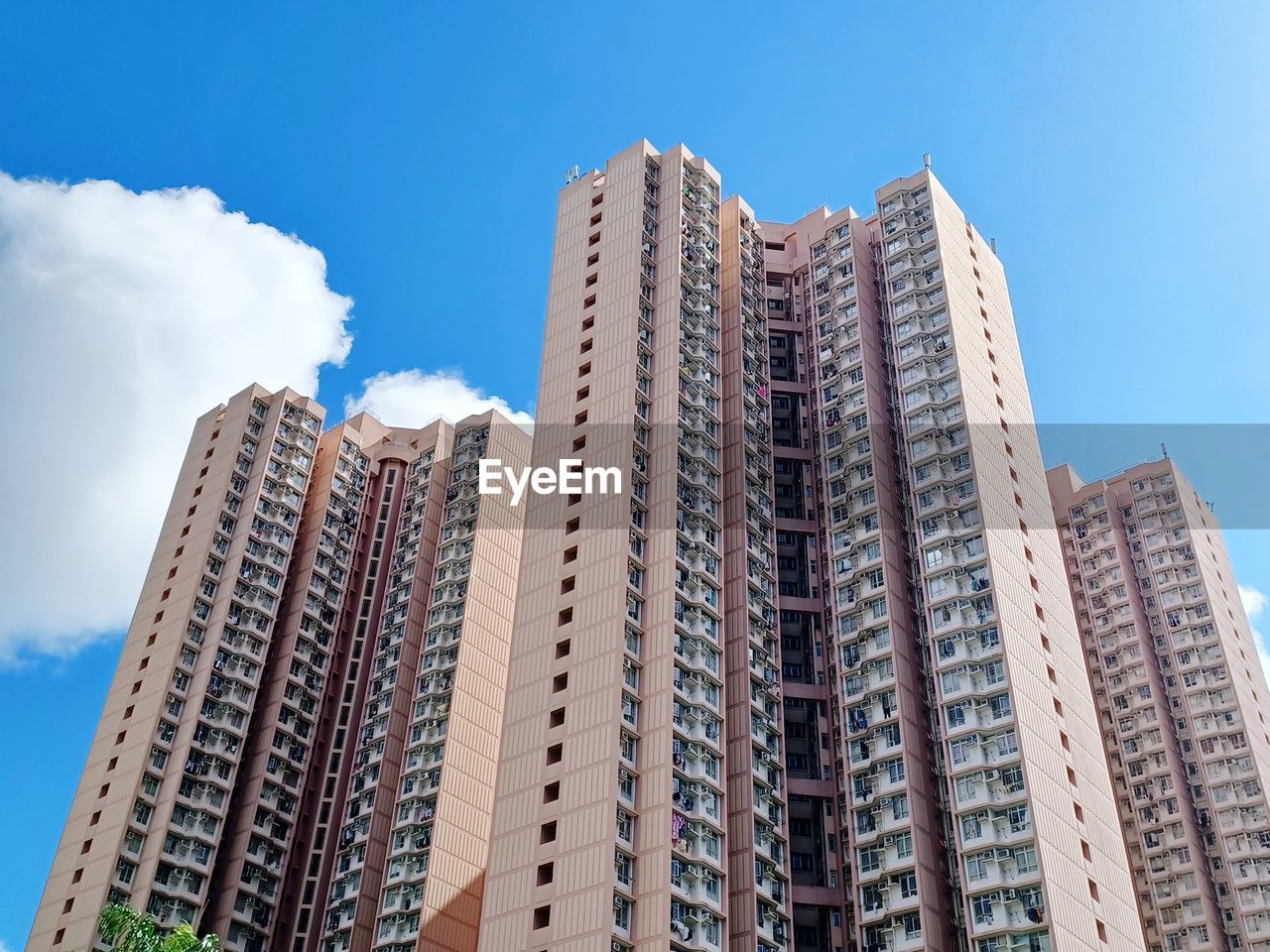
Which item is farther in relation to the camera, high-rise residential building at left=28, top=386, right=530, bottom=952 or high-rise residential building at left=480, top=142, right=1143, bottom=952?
high-rise residential building at left=28, top=386, right=530, bottom=952

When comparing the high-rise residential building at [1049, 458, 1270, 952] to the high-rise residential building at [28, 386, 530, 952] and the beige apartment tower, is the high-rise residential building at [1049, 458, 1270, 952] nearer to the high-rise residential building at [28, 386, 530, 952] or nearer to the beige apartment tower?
the beige apartment tower

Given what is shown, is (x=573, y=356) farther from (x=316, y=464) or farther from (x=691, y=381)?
(x=316, y=464)

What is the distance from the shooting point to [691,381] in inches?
2367

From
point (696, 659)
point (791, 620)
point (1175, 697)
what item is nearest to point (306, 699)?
point (791, 620)

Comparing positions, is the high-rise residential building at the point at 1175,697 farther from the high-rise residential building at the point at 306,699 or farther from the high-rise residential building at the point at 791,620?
the high-rise residential building at the point at 306,699

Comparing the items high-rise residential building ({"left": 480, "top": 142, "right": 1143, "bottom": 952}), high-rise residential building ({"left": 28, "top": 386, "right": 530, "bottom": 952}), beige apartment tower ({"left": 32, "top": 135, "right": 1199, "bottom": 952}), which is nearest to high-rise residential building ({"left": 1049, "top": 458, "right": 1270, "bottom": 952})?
beige apartment tower ({"left": 32, "top": 135, "right": 1199, "bottom": 952})

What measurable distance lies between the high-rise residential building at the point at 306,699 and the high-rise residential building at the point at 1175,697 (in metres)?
35.1

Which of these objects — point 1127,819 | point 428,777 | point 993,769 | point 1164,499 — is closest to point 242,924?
point 428,777

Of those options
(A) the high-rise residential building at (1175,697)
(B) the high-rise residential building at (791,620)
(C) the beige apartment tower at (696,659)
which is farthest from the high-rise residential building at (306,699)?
(A) the high-rise residential building at (1175,697)

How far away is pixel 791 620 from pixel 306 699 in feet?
91.2

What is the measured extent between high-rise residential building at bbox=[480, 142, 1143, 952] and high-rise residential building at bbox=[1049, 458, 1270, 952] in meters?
20.0

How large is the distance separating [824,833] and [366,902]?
71.1ft

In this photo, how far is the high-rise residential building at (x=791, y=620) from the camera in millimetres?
46062

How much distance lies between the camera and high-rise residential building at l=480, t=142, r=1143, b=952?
151ft
